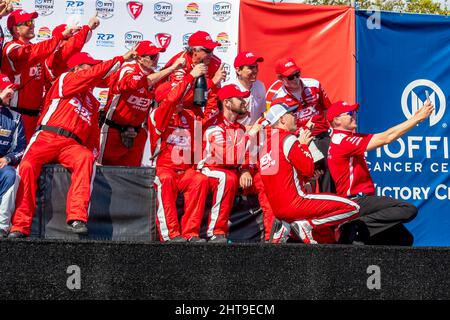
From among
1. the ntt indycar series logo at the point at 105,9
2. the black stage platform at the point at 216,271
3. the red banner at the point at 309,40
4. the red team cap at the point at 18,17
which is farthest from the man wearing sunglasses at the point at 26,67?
the black stage platform at the point at 216,271

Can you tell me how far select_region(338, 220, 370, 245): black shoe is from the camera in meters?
6.64

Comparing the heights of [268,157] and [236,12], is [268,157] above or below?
below

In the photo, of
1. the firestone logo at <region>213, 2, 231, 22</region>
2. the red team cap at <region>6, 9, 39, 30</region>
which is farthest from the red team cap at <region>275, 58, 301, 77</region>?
the red team cap at <region>6, 9, 39, 30</region>

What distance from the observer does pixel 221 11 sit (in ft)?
27.0

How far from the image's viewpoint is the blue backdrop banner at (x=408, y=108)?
8.80 meters

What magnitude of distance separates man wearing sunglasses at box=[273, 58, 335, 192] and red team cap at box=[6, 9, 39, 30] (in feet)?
7.39

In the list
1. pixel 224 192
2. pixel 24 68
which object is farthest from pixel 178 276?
pixel 24 68

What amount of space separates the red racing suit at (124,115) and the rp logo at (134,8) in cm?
69

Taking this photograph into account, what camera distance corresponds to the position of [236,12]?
832 cm

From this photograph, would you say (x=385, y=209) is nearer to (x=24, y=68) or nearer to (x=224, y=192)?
(x=224, y=192)

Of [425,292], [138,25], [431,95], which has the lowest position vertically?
[425,292]

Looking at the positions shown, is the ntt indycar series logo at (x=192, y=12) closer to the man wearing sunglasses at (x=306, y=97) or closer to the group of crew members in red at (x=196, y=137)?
the group of crew members in red at (x=196, y=137)

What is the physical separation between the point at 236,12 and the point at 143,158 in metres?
1.73

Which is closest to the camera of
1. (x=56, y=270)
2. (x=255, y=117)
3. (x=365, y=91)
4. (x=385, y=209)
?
(x=56, y=270)
